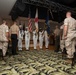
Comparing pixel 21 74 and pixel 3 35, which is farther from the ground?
pixel 3 35

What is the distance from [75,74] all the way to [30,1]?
4786mm

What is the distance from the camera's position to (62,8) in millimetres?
7477

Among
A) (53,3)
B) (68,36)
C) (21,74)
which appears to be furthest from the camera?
(53,3)

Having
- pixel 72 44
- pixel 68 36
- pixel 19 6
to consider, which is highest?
pixel 19 6

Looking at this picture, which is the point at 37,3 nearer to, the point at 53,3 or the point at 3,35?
the point at 53,3

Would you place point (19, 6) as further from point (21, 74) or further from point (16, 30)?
point (21, 74)

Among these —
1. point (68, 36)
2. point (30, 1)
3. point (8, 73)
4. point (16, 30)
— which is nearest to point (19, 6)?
point (30, 1)

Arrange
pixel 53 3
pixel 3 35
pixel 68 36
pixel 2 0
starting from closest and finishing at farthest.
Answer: pixel 68 36
pixel 3 35
pixel 2 0
pixel 53 3

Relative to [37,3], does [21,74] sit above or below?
below

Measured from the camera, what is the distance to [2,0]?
6379mm

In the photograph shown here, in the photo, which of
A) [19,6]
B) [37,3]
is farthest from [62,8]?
[19,6]

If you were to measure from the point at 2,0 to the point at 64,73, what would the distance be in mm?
5118

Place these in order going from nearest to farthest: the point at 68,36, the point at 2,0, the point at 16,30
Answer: the point at 68,36, the point at 16,30, the point at 2,0

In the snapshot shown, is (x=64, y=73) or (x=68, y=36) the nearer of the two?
(x=64, y=73)
